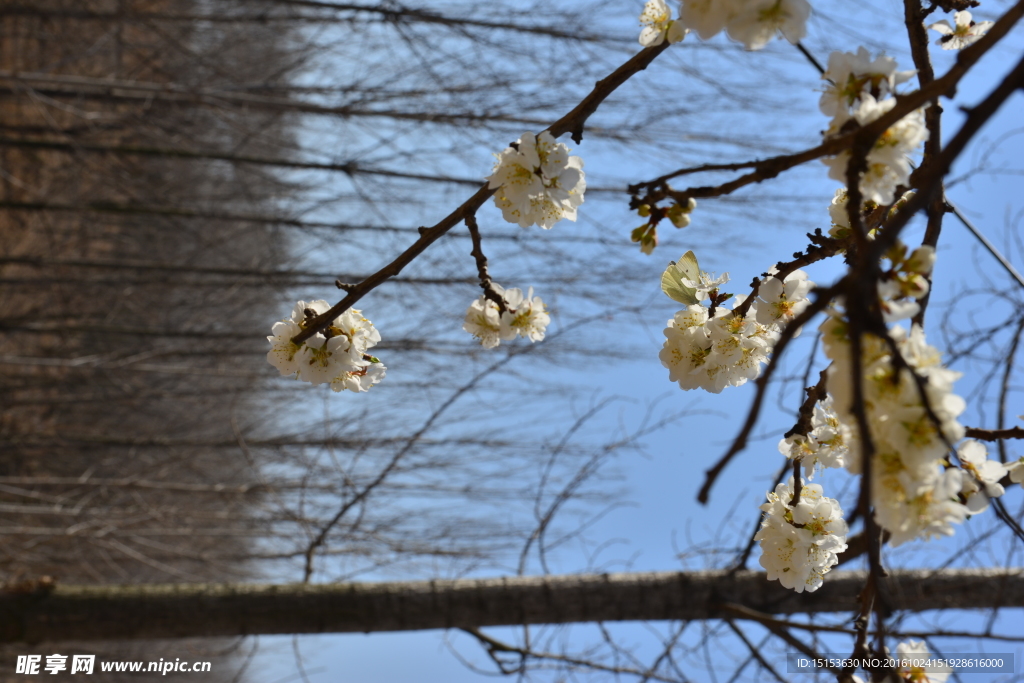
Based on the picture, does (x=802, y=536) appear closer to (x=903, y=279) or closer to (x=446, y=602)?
(x=903, y=279)

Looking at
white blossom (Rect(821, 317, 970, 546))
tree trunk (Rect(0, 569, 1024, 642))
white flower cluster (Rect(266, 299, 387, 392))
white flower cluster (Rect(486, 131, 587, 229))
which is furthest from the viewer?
tree trunk (Rect(0, 569, 1024, 642))

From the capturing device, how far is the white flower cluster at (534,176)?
864mm

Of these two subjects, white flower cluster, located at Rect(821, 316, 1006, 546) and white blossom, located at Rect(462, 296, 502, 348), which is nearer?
white flower cluster, located at Rect(821, 316, 1006, 546)

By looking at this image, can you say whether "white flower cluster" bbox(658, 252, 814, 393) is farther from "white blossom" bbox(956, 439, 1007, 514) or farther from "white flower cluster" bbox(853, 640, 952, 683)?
"white flower cluster" bbox(853, 640, 952, 683)

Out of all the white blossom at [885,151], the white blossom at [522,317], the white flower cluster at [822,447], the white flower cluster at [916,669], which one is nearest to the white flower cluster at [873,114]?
the white blossom at [885,151]

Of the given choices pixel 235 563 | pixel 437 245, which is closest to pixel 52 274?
pixel 235 563

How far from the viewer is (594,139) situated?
3.29m

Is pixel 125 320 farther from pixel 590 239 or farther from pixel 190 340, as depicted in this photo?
pixel 590 239

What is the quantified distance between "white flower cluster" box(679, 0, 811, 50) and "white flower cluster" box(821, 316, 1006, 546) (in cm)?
33

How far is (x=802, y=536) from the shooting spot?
0.95 metres

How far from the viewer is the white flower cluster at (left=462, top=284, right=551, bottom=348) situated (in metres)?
1.06

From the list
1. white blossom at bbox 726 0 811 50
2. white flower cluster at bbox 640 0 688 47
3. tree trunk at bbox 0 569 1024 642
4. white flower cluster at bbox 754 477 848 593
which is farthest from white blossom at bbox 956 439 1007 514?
tree trunk at bbox 0 569 1024 642

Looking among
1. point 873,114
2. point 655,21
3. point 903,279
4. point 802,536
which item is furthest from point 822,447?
point 655,21

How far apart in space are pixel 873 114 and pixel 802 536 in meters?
0.61
